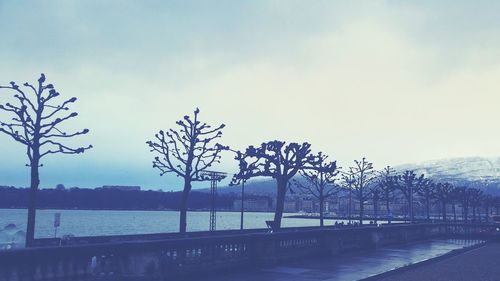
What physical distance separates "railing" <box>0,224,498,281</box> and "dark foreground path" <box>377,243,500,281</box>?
11.9 ft

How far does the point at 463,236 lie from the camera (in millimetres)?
42406

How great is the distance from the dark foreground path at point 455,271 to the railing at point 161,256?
11.9 ft

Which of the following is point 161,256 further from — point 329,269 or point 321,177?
point 321,177

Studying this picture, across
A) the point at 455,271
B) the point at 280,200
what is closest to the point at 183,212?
the point at 280,200

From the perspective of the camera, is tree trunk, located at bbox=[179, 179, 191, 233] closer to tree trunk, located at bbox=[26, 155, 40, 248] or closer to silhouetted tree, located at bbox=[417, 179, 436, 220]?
tree trunk, located at bbox=[26, 155, 40, 248]

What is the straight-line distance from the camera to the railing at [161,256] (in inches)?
354

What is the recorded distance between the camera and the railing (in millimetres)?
8984

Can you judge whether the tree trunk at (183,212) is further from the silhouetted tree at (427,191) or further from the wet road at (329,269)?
the silhouetted tree at (427,191)

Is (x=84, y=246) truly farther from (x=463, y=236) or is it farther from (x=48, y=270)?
(x=463, y=236)

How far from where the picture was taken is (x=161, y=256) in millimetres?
11578

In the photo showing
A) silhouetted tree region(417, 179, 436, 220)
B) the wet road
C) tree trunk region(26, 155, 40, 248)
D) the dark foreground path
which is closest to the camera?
the wet road

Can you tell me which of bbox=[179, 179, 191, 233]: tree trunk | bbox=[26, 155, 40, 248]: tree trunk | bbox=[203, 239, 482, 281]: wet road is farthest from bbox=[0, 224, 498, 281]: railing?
bbox=[179, 179, 191, 233]: tree trunk

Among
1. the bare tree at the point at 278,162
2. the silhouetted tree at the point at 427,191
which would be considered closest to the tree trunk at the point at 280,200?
the bare tree at the point at 278,162

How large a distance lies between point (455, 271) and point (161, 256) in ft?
34.0
